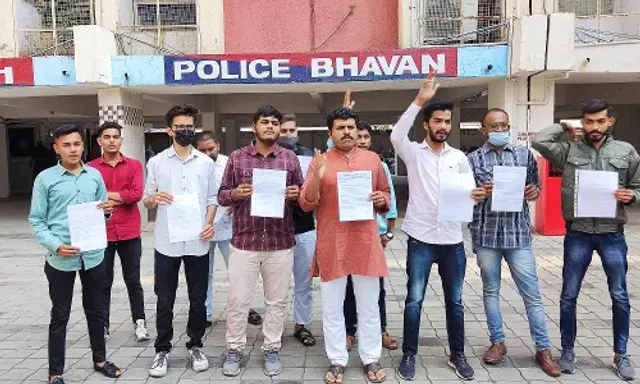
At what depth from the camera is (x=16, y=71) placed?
31.5ft

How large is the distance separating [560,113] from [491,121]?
15496mm

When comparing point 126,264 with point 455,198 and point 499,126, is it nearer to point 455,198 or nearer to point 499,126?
point 455,198

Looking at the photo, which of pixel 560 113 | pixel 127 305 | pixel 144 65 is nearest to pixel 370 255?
pixel 127 305

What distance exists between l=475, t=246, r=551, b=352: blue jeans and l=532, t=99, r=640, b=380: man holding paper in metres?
0.18

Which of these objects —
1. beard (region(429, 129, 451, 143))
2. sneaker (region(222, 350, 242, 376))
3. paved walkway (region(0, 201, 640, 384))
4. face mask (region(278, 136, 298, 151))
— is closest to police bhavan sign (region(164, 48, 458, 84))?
paved walkway (region(0, 201, 640, 384))

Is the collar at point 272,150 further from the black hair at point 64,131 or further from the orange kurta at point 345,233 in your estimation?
the black hair at point 64,131

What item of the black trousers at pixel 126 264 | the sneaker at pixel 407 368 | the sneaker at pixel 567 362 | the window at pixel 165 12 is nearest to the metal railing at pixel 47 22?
the window at pixel 165 12

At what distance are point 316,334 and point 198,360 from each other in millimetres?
1120

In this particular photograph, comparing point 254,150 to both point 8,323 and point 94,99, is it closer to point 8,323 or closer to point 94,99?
point 8,323

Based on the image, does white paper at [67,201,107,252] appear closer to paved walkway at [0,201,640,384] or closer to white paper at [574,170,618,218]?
paved walkway at [0,201,640,384]

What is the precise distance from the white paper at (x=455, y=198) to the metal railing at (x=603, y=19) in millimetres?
7919

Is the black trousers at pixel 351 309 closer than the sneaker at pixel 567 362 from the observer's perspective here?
No

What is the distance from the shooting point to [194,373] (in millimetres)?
4047

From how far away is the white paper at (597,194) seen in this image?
3.73m
